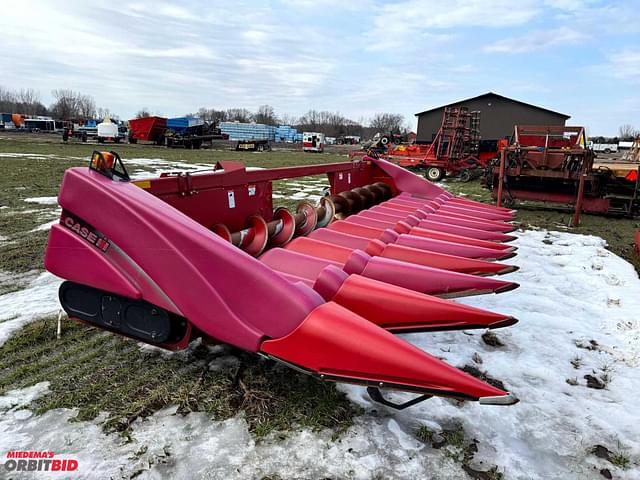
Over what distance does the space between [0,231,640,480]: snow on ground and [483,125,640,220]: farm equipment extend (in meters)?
5.26

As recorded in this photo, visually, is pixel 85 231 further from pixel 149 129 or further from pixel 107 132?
pixel 107 132

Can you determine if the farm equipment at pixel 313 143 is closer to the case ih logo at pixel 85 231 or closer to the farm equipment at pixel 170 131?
the farm equipment at pixel 170 131

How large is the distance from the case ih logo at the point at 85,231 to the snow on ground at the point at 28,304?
1.18 metres

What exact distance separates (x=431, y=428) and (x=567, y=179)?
7091mm

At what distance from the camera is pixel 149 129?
95.8ft

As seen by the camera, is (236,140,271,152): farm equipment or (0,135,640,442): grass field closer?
(0,135,640,442): grass field

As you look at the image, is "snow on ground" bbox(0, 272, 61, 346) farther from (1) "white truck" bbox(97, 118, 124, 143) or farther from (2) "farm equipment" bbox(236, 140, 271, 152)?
(1) "white truck" bbox(97, 118, 124, 143)

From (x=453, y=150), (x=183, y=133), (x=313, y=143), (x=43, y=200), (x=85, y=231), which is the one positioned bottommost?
(x=43, y=200)

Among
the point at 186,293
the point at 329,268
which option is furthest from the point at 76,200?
the point at 329,268

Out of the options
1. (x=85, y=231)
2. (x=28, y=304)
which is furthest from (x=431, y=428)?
(x=28, y=304)

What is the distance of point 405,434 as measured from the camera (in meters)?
1.89

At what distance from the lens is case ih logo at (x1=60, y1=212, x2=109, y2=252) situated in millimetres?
1943

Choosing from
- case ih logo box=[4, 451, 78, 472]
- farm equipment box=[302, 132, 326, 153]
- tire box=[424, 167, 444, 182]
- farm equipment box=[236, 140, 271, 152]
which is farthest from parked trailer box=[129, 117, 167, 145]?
case ih logo box=[4, 451, 78, 472]

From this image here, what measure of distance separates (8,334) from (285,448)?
209cm
